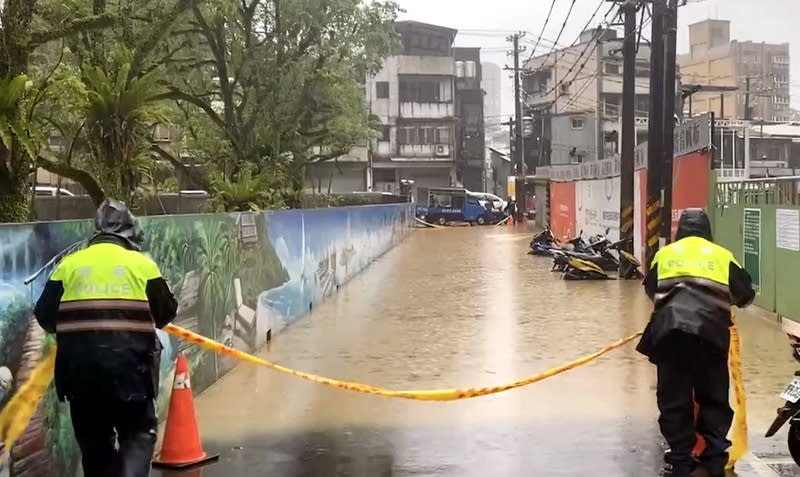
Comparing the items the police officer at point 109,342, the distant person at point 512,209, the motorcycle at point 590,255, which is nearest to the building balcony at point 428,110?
the distant person at point 512,209

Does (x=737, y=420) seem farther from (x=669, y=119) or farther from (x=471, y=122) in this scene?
(x=471, y=122)

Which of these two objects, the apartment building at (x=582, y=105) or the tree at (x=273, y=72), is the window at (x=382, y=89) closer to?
the apartment building at (x=582, y=105)

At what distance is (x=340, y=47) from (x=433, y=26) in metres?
38.0

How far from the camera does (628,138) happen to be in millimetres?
19750

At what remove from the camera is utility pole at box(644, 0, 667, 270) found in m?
16.4

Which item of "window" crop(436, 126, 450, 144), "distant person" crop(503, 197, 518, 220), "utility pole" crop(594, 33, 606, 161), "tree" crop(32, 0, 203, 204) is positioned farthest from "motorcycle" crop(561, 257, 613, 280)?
Result: "window" crop(436, 126, 450, 144)

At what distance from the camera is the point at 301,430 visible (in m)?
6.88

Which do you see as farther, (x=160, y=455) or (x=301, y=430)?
(x=301, y=430)

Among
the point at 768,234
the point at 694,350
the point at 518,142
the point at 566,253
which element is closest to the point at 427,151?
the point at 518,142

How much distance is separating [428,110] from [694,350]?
57.1 metres

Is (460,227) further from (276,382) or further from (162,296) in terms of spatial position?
(162,296)

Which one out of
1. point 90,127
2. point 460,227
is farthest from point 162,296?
point 460,227

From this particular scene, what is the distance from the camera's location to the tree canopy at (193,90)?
830cm

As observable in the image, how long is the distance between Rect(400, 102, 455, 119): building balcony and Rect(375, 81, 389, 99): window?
4.81ft
